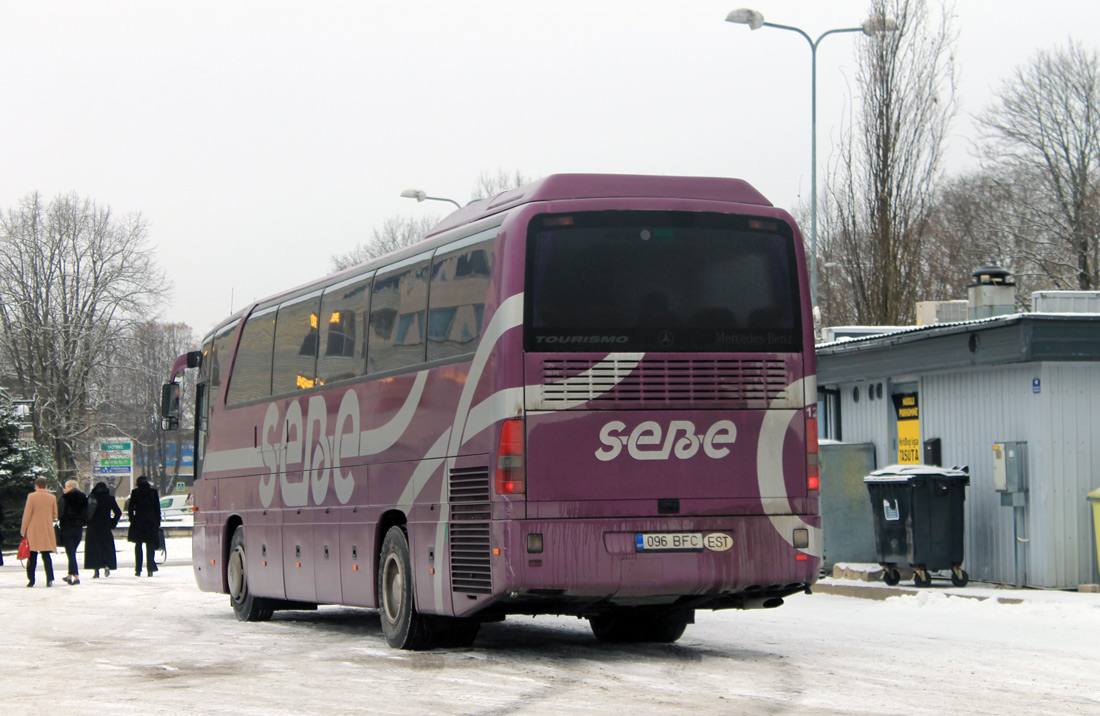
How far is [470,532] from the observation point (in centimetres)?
1132

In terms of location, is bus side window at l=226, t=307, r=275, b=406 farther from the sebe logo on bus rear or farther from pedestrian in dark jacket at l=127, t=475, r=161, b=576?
pedestrian in dark jacket at l=127, t=475, r=161, b=576

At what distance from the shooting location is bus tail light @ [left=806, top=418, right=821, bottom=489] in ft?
37.9

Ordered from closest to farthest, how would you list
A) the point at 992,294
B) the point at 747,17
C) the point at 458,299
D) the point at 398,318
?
the point at 458,299
the point at 398,318
the point at 992,294
the point at 747,17

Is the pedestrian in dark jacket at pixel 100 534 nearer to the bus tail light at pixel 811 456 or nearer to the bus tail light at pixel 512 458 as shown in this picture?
the bus tail light at pixel 512 458

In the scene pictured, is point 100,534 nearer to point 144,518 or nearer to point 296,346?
point 144,518

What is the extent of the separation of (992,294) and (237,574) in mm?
11759

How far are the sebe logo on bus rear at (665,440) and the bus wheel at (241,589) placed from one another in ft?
22.8

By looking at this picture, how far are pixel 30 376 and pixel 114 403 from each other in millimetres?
4613

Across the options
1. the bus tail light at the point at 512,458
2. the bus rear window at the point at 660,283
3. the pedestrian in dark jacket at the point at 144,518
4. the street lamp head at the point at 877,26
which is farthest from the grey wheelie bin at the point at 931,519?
the pedestrian in dark jacket at the point at 144,518

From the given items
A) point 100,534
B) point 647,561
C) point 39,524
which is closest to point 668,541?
point 647,561

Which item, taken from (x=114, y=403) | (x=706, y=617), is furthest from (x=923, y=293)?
(x=706, y=617)

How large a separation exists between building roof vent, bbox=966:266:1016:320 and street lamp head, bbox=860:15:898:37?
8452 millimetres

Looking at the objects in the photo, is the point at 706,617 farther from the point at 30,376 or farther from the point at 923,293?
the point at 30,376

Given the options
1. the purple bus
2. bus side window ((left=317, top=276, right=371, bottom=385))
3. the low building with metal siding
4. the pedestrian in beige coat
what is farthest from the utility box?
the pedestrian in beige coat
